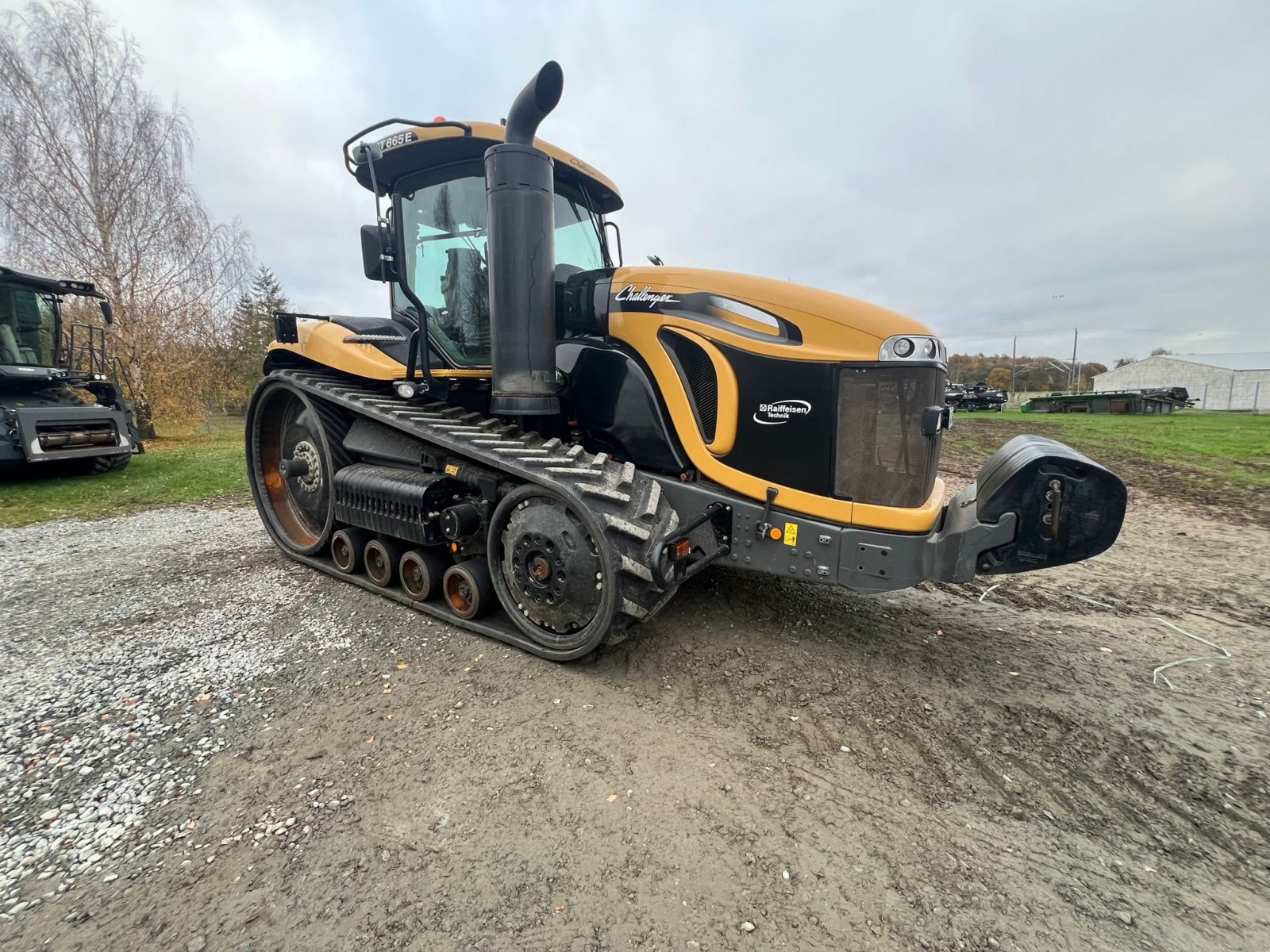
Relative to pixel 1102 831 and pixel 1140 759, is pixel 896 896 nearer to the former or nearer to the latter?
pixel 1102 831

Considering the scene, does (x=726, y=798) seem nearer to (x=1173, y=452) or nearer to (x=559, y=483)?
(x=559, y=483)

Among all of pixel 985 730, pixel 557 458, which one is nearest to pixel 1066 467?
pixel 985 730

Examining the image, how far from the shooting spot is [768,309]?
3.07 meters

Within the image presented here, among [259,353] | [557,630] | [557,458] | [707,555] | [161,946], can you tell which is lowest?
[161,946]

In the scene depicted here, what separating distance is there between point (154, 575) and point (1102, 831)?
20.2ft

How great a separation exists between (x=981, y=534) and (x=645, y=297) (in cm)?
211

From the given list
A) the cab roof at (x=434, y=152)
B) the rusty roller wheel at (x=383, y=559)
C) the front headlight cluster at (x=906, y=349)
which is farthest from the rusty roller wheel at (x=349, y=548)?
the front headlight cluster at (x=906, y=349)

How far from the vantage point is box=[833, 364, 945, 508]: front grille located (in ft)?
9.37

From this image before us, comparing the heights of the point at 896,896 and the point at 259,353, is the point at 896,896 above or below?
below

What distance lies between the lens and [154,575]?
476 centimetres

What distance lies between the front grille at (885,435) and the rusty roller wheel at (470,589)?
2.15 metres

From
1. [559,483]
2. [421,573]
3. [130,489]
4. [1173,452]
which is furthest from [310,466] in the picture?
[1173,452]

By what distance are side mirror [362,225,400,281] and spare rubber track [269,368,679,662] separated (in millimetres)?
861

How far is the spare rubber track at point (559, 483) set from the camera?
2879 millimetres
